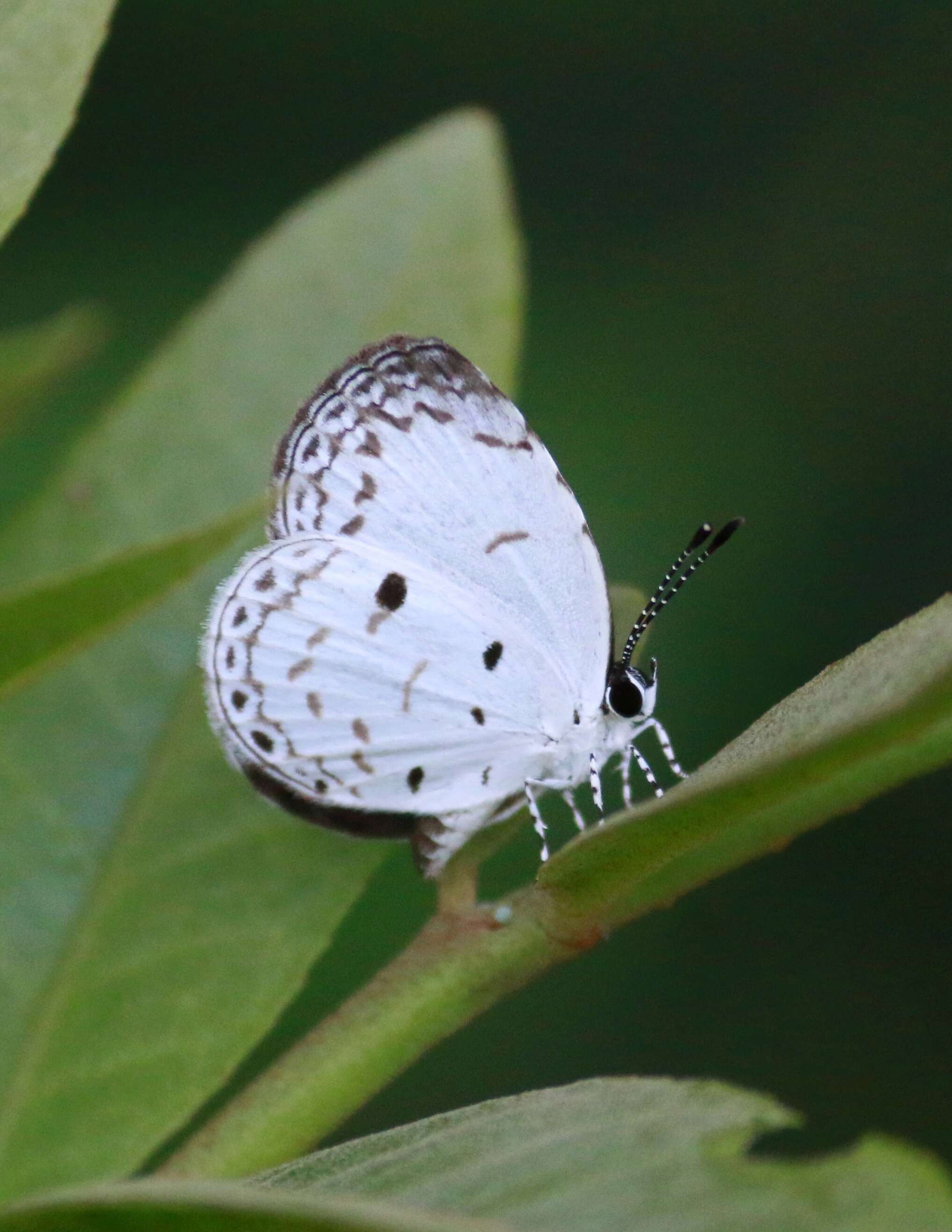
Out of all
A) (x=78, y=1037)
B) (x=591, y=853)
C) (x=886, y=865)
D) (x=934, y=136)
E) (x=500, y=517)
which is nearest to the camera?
(x=591, y=853)

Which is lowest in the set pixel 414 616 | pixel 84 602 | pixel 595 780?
pixel 595 780

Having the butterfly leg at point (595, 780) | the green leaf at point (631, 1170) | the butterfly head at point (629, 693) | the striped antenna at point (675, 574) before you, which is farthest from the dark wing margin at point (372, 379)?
the green leaf at point (631, 1170)

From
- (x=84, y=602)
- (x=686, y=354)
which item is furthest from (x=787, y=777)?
(x=686, y=354)

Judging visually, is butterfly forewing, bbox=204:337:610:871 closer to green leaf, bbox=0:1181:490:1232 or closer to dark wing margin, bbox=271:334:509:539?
dark wing margin, bbox=271:334:509:539

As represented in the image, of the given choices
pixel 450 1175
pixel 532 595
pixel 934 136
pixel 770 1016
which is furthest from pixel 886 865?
pixel 450 1175

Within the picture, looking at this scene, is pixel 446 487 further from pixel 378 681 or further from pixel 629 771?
pixel 629 771

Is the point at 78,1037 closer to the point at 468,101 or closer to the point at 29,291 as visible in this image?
the point at 29,291

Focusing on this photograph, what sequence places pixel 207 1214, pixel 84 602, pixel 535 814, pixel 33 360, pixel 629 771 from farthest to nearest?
pixel 629 771, pixel 535 814, pixel 33 360, pixel 84 602, pixel 207 1214
